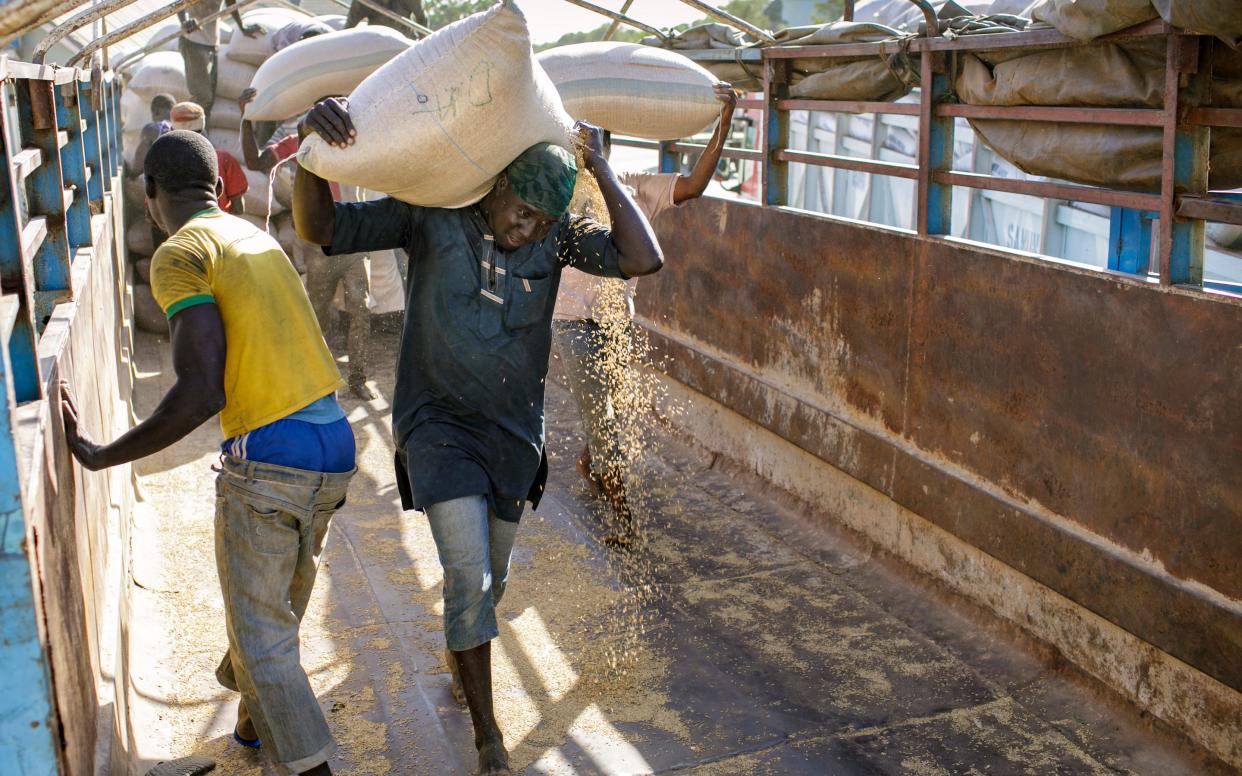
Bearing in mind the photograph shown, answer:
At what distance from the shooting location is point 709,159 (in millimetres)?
4773

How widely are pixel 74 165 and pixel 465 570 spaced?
2.81m

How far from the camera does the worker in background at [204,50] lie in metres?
9.77

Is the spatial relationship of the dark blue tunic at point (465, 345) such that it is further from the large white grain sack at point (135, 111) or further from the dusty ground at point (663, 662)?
the large white grain sack at point (135, 111)

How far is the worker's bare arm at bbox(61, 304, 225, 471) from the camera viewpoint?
8.99 ft

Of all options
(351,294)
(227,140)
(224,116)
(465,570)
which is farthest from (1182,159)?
(224,116)

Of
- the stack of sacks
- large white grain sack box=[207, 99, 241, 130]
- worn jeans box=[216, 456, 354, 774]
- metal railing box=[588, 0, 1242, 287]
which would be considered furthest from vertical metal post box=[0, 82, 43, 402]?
the stack of sacks

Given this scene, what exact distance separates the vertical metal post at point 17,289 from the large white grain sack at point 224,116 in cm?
823

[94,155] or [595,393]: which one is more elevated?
[94,155]

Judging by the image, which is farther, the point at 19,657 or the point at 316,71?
the point at 316,71

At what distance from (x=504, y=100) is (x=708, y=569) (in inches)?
98.4

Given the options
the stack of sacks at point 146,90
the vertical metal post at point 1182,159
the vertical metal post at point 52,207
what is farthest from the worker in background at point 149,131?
the vertical metal post at point 1182,159

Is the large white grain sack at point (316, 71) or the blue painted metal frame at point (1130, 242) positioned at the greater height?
the large white grain sack at point (316, 71)

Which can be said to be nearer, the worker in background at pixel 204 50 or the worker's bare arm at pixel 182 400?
the worker's bare arm at pixel 182 400

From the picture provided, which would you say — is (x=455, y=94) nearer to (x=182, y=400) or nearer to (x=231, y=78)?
(x=182, y=400)
